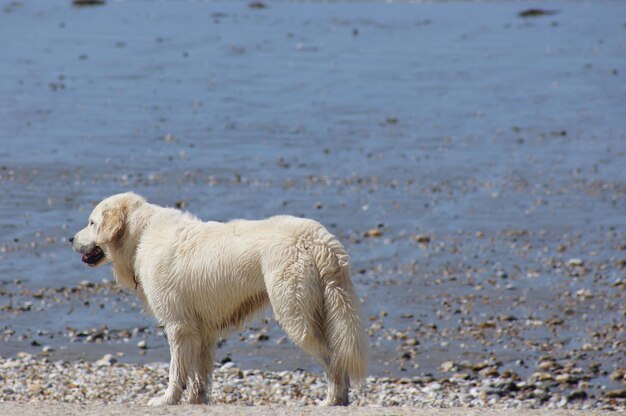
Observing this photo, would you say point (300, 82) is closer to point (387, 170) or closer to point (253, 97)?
point (253, 97)

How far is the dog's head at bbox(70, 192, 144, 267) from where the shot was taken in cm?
958

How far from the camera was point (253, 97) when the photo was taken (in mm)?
26672

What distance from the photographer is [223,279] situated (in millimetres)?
8938

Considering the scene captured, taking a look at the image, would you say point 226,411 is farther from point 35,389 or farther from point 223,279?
point 35,389

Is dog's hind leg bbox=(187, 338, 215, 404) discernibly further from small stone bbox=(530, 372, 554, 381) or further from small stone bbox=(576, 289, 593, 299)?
small stone bbox=(576, 289, 593, 299)

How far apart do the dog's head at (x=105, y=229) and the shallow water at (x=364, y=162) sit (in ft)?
9.08

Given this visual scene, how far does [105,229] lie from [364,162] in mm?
11365

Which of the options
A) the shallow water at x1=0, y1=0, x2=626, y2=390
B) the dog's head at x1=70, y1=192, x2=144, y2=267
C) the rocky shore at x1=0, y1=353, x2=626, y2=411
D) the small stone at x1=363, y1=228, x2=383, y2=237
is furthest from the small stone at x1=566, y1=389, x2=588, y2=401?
the small stone at x1=363, y1=228, x2=383, y2=237

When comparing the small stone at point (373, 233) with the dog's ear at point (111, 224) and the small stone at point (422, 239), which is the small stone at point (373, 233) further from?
the dog's ear at point (111, 224)

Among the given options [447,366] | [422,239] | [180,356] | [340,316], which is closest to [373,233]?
[422,239]

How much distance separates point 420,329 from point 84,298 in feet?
13.3

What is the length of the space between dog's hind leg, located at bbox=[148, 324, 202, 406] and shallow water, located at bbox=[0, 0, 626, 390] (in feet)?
9.65

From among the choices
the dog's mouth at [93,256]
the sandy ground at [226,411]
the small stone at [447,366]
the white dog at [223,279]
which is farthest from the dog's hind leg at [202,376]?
the small stone at [447,366]

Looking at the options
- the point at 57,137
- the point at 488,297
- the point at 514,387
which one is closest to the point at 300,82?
the point at 57,137
